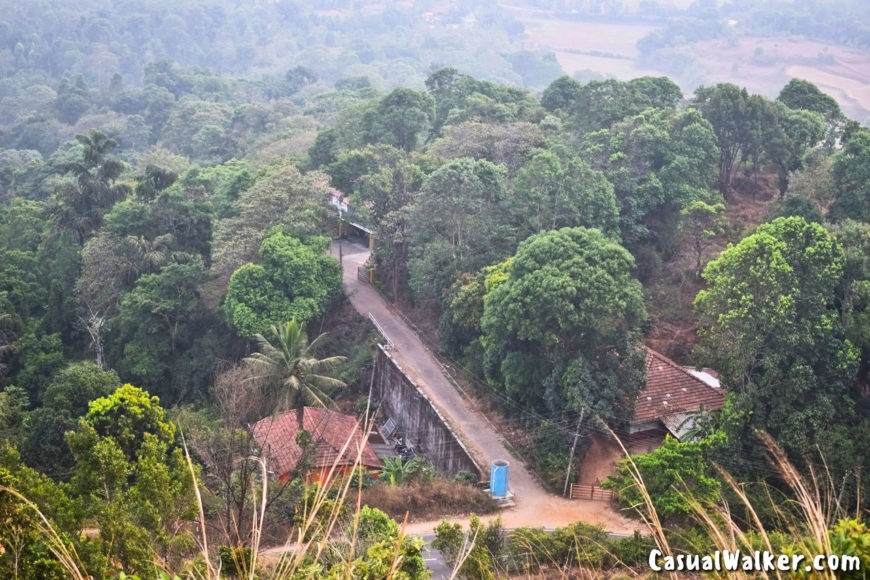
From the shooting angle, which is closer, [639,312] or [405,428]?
[639,312]

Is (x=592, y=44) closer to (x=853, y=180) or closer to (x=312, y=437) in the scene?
(x=853, y=180)

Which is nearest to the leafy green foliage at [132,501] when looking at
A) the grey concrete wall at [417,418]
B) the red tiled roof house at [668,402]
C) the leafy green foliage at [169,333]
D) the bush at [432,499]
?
the bush at [432,499]

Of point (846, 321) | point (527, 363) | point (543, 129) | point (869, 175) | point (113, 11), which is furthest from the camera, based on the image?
point (113, 11)

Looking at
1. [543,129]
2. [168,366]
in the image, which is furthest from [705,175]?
[168,366]

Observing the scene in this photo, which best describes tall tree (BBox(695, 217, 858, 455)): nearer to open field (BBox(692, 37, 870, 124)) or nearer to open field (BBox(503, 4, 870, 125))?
open field (BBox(503, 4, 870, 125))

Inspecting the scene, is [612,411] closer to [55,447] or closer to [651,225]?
[651,225]

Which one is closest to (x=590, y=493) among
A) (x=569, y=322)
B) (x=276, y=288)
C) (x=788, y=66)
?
(x=569, y=322)

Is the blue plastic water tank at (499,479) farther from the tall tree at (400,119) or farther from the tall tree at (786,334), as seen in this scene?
the tall tree at (400,119)
